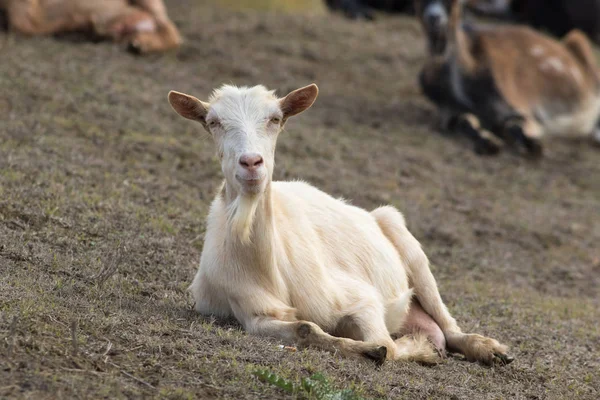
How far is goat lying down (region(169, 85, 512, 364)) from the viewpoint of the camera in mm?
5152

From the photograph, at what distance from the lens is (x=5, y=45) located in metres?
11.1

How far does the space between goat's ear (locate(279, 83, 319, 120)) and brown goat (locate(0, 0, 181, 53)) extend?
6.96 meters

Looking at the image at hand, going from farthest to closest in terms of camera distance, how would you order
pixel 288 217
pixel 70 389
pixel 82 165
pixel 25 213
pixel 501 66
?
1. pixel 501 66
2. pixel 82 165
3. pixel 25 213
4. pixel 288 217
5. pixel 70 389

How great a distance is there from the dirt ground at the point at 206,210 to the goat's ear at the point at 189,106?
1117mm

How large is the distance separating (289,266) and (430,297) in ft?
3.94

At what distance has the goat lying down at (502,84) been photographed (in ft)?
41.4

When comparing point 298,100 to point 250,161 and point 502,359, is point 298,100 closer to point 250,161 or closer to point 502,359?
point 250,161

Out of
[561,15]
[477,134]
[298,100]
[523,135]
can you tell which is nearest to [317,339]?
[298,100]

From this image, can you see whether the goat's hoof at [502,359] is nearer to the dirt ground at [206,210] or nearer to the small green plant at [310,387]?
the dirt ground at [206,210]

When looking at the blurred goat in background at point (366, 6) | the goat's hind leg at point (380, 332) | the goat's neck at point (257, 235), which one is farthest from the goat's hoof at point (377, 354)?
the blurred goat in background at point (366, 6)

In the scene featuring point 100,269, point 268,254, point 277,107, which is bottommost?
point 100,269

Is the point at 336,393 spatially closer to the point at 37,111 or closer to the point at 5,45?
the point at 37,111

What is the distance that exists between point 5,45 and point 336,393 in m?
8.06

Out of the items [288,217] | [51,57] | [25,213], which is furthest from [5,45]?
[288,217]
